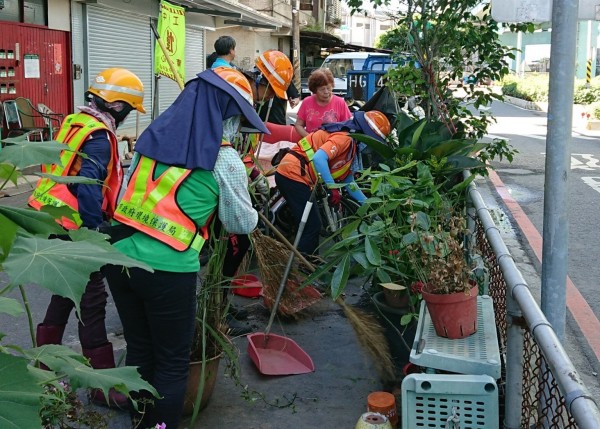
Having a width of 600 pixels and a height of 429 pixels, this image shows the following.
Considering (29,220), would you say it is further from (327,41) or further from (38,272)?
(327,41)

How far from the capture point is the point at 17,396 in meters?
1.29

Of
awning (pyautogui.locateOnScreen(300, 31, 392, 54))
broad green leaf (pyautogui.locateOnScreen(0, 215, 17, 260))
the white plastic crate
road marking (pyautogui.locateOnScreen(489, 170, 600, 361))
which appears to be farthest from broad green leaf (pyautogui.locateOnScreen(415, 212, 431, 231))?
awning (pyautogui.locateOnScreen(300, 31, 392, 54))

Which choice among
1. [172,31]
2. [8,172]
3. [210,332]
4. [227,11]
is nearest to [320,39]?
[227,11]

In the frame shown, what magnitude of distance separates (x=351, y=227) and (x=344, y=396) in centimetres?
94

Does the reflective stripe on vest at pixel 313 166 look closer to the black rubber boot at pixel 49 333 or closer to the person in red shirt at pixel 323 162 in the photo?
the person in red shirt at pixel 323 162

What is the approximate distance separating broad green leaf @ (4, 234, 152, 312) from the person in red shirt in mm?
4186

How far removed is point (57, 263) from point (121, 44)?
1666 cm

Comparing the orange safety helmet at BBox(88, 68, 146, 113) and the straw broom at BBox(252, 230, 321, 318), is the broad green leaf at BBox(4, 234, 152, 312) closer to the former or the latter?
the orange safety helmet at BBox(88, 68, 146, 113)

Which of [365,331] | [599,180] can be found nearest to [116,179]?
[365,331]

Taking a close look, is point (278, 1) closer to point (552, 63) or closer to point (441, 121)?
point (441, 121)

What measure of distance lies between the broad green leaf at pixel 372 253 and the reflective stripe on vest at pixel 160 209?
3.21 ft

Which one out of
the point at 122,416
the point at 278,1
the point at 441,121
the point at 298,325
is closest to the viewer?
the point at 122,416

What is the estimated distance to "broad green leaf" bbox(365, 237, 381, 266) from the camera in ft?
12.8

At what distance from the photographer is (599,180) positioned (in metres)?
13.1
